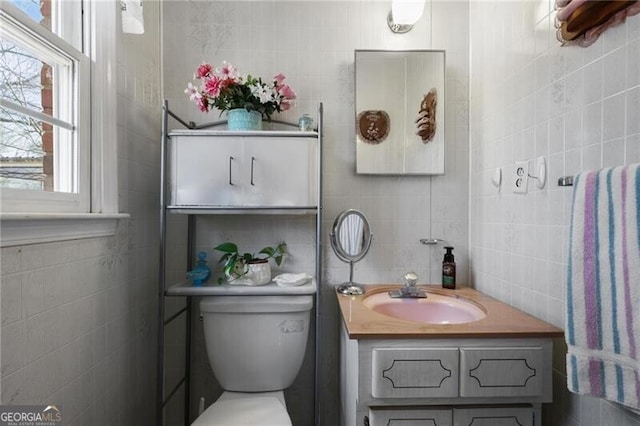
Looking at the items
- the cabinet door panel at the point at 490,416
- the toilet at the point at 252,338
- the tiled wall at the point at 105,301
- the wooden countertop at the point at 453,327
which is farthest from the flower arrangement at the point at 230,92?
the cabinet door panel at the point at 490,416

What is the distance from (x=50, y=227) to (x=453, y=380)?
1174 millimetres

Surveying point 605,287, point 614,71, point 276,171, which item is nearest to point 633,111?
point 614,71

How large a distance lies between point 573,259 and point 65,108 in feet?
4.81

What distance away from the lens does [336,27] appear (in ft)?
4.95

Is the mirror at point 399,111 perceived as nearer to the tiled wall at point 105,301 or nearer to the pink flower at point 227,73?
the pink flower at point 227,73

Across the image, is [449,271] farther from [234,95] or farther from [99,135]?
[99,135]

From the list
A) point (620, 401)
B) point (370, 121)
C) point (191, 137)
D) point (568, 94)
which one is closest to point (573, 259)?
point (620, 401)

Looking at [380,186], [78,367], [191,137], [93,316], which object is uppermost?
[191,137]

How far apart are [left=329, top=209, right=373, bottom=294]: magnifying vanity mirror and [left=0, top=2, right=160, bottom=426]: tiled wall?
0.84 m

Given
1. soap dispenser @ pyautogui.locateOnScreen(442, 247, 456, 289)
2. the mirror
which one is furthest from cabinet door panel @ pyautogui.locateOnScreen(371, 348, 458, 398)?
the mirror

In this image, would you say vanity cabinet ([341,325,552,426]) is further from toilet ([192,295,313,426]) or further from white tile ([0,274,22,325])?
white tile ([0,274,22,325])

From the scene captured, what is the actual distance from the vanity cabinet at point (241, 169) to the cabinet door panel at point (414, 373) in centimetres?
61

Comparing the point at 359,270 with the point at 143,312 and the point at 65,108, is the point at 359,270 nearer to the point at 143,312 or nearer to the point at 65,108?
the point at 143,312

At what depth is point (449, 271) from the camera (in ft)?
4.71
